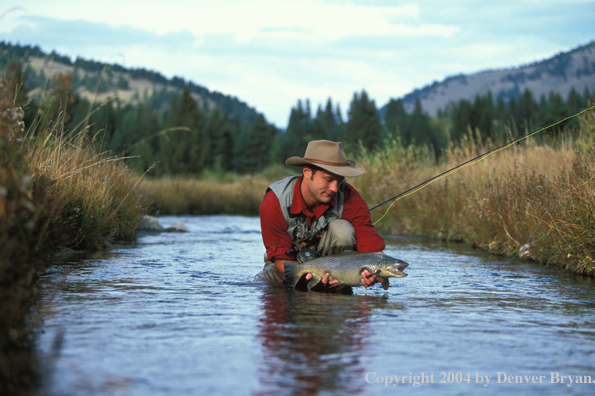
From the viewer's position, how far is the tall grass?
630 centimetres

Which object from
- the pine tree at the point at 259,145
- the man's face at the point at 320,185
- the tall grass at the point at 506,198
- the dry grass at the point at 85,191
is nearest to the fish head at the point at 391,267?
the man's face at the point at 320,185

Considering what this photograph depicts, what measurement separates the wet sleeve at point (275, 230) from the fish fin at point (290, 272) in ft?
0.52

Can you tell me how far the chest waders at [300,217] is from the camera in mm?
5094

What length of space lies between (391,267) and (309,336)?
119 centimetres

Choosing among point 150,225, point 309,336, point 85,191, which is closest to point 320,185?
point 309,336

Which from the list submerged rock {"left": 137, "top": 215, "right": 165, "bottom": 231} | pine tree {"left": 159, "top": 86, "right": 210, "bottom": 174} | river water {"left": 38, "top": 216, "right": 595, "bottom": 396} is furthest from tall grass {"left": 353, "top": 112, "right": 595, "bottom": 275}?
pine tree {"left": 159, "top": 86, "right": 210, "bottom": 174}

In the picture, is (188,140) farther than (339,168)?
Yes

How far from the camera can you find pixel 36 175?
5.02m

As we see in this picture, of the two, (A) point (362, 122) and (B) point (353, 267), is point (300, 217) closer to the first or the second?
(B) point (353, 267)

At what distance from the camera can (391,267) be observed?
4.43 metres

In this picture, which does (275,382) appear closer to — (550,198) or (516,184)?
(550,198)

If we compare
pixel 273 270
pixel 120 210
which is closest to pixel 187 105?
pixel 120 210

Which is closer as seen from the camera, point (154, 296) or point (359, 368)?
point (359, 368)

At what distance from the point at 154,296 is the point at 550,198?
15.6ft
